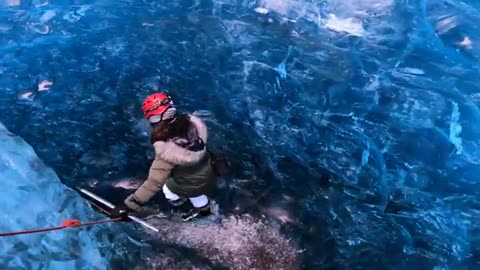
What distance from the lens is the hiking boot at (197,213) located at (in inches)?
172

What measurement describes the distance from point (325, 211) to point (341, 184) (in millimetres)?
380

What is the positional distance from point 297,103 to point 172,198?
78.8 inches

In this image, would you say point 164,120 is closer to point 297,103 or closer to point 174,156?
point 174,156

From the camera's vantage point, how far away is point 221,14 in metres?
6.38

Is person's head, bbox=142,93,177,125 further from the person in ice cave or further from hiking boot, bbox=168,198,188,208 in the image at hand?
hiking boot, bbox=168,198,188,208

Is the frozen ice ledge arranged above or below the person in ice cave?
below

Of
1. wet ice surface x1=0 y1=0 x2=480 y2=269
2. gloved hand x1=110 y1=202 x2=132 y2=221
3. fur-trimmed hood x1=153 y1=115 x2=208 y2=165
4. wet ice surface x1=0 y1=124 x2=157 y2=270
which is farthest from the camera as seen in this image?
wet ice surface x1=0 y1=0 x2=480 y2=269

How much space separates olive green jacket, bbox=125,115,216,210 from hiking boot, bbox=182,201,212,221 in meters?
0.35

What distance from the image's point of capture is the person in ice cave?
11.7 feet

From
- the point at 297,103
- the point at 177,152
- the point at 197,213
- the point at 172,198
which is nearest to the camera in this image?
the point at 177,152

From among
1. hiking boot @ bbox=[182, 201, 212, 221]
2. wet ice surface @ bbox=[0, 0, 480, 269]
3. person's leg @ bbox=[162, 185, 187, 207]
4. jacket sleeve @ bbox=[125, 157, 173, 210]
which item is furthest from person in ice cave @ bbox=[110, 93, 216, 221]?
wet ice surface @ bbox=[0, 0, 480, 269]

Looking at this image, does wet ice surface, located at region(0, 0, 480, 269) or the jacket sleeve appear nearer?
the jacket sleeve

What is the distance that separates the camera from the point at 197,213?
4465 millimetres

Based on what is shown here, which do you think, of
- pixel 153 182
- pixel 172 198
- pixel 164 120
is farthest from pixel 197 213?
pixel 164 120
